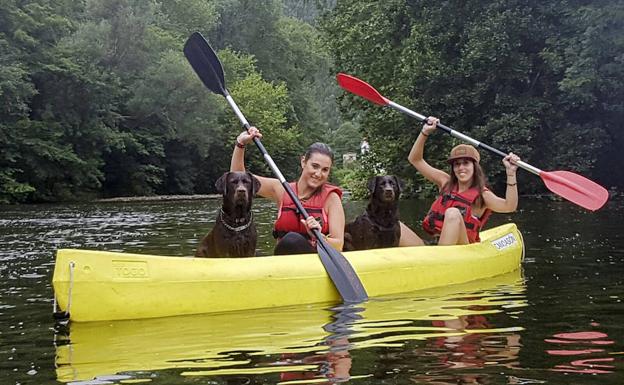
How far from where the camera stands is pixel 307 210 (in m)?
6.12

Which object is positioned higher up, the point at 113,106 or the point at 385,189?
the point at 113,106

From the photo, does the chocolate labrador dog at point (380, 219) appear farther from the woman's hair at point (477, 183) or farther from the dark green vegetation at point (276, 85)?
the dark green vegetation at point (276, 85)

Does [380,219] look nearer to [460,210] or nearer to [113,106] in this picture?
[460,210]

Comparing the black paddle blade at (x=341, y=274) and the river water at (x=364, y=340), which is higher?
the black paddle blade at (x=341, y=274)

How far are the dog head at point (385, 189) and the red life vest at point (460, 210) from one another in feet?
1.31

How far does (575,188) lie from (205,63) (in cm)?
365

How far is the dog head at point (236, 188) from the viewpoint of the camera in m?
5.86

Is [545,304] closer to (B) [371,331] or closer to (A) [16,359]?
(B) [371,331]

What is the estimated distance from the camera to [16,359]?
4012 millimetres

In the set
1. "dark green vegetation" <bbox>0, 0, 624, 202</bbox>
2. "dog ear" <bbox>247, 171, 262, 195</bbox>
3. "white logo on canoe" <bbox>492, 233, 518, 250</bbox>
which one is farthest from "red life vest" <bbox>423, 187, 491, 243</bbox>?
"dark green vegetation" <bbox>0, 0, 624, 202</bbox>

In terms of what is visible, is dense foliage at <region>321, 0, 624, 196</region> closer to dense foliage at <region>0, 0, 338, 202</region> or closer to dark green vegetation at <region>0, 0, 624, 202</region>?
dark green vegetation at <region>0, 0, 624, 202</region>

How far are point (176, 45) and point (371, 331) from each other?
118 ft

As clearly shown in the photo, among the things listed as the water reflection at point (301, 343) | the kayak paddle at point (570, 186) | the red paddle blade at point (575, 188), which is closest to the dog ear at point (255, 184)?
the water reflection at point (301, 343)

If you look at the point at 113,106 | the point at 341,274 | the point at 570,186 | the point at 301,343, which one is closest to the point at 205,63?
the point at 341,274
